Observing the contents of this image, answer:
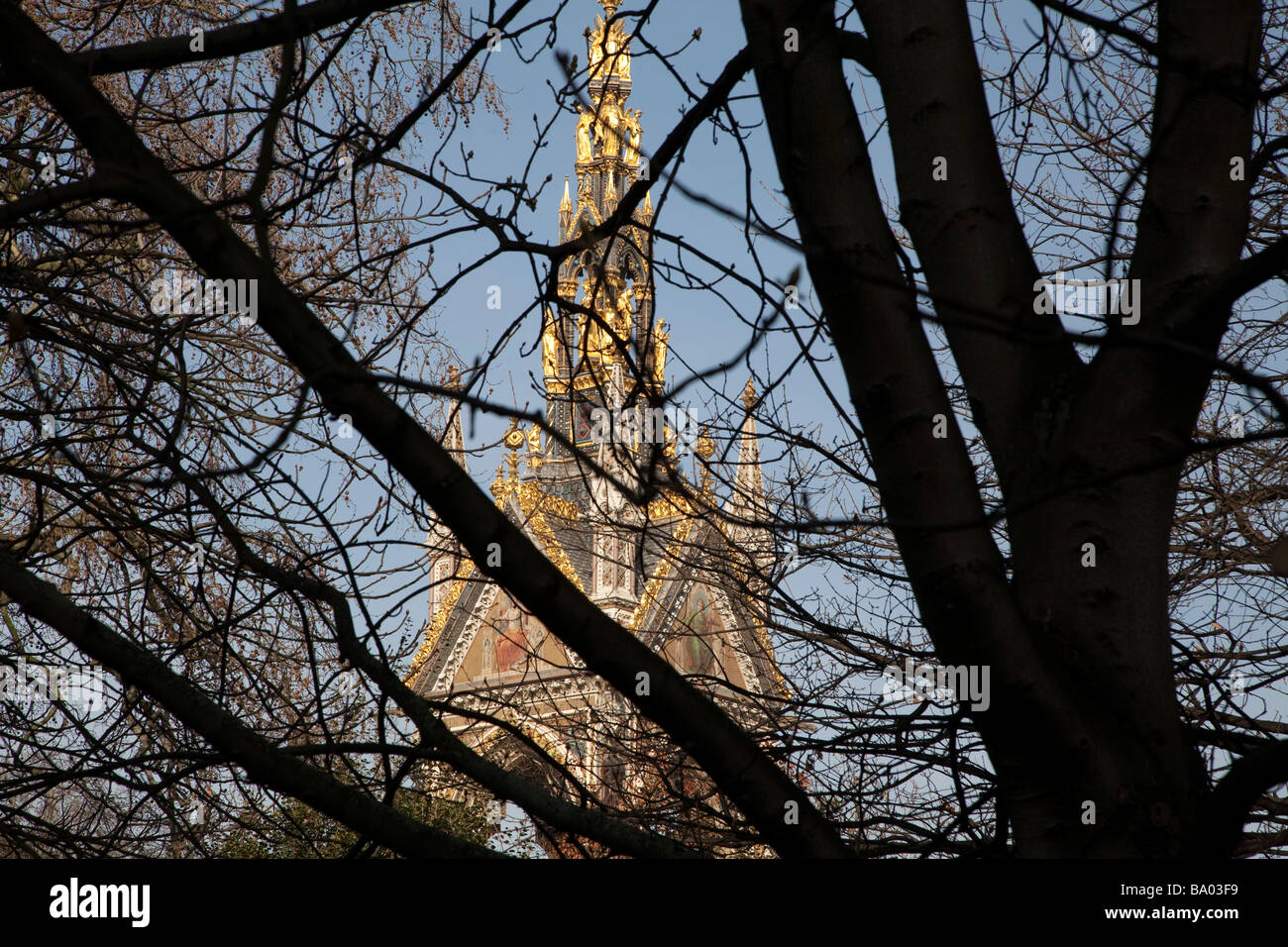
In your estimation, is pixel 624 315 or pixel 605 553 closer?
pixel 624 315

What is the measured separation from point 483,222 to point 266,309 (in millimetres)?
1039

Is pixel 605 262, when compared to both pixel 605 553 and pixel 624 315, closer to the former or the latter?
pixel 624 315

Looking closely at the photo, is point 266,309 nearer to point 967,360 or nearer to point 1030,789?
point 967,360

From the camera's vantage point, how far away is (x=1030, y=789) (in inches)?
86.8

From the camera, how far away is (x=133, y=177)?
2.24 m

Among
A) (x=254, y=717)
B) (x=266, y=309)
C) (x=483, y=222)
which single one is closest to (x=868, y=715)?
(x=483, y=222)

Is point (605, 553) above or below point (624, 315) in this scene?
above

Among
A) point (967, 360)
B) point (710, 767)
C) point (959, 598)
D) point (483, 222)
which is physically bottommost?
point (710, 767)

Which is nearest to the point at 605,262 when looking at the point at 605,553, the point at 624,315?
the point at 624,315
